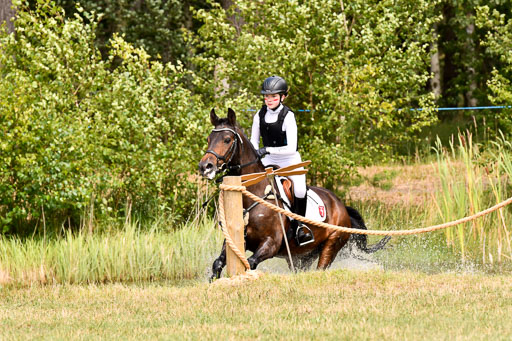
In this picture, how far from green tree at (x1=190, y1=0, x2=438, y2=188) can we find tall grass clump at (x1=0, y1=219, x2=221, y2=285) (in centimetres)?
271

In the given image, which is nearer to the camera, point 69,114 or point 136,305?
point 136,305

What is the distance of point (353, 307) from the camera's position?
7484 mm

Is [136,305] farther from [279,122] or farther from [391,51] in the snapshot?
[391,51]

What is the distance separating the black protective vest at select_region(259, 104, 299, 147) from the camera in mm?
9195

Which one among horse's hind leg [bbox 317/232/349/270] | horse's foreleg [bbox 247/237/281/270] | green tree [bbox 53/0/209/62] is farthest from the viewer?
green tree [bbox 53/0/209/62]

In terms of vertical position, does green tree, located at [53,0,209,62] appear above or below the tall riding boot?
above

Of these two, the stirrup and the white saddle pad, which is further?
the white saddle pad

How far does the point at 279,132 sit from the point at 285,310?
2.48m

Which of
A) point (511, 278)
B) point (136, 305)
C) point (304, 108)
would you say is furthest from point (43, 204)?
point (511, 278)

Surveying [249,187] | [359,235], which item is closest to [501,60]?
[359,235]

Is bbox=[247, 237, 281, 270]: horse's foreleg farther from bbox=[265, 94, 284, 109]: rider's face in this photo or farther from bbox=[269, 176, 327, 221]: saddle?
bbox=[265, 94, 284, 109]: rider's face

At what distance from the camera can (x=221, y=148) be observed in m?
8.41

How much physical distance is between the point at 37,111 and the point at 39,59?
143 cm

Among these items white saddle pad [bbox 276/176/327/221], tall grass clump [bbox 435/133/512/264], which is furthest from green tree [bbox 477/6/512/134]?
white saddle pad [bbox 276/176/327/221]
